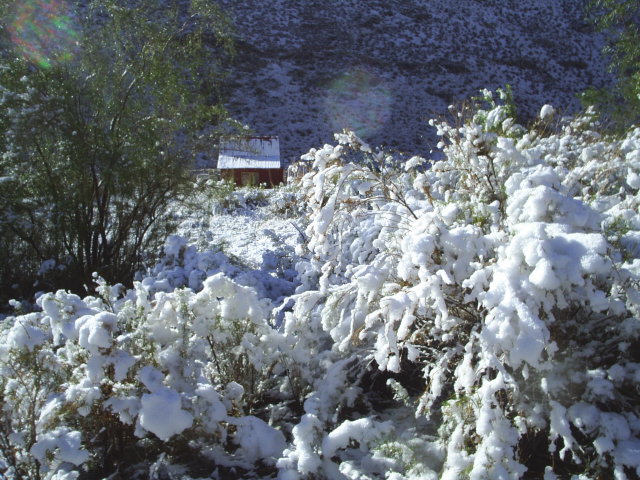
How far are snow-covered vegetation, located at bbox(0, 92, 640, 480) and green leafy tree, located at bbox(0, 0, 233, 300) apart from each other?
2707 millimetres

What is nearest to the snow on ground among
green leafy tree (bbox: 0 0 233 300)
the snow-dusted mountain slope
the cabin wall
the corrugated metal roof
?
green leafy tree (bbox: 0 0 233 300)

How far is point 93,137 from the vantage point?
5.25 m

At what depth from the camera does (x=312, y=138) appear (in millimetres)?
19938

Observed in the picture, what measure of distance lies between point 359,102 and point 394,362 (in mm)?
21460

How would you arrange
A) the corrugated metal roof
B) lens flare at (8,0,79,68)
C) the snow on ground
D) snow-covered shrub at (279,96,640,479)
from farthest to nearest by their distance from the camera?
1. the corrugated metal roof
2. the snow on ground
3. lens flare at (8,0,79,68)
4. snow-covered shrub at (279,96,640,479)

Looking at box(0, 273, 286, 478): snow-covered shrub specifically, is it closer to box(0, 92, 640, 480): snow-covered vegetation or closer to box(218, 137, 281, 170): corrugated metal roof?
box(0, 92, 640, 480): snow-covered vegetation

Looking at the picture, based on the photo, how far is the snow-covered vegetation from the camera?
2064 mm

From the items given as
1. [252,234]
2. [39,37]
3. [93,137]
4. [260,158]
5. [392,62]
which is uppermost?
[392,62]

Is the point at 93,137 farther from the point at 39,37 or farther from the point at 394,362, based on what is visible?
the point at 394,362

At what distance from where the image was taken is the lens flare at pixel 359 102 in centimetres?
2122

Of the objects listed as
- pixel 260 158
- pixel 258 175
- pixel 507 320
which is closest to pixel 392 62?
pixel 260 158

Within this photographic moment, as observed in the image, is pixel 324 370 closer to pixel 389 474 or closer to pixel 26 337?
pixel 389 474

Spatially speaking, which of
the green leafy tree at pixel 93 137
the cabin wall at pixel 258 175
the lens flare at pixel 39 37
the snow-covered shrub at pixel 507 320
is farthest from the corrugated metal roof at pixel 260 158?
the snow-covered shrub at pixel 507 320

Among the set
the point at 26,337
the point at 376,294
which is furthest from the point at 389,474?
the point at 26,337
